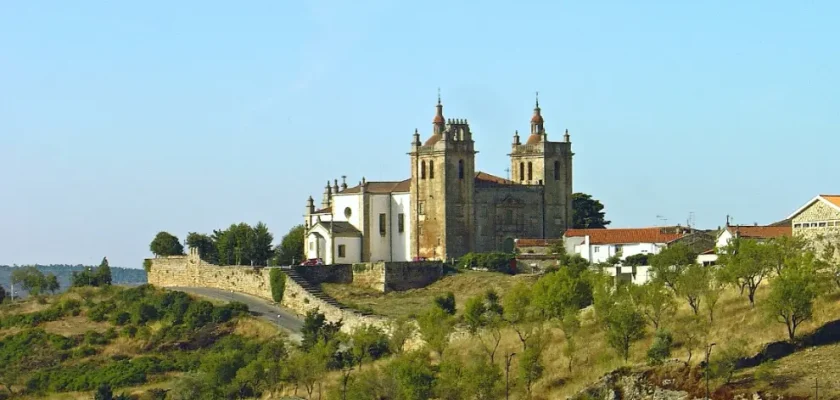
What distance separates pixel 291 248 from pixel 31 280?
22682 millimetres

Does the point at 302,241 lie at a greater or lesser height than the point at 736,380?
greater

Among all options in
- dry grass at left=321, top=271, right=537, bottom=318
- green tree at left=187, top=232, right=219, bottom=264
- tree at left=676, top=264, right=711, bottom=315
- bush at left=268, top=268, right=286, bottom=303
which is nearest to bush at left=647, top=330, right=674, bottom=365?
tree at left=676, top=264, right=711, bottom=315

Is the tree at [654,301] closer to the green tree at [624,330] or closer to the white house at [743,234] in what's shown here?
the green tree at [624,330]

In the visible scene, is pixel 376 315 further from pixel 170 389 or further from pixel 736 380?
pixel 736 380

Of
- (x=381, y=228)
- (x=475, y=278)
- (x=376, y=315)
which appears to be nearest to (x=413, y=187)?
(x=381, y=228)

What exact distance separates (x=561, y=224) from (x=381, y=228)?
9582mm

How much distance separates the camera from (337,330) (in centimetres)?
6906

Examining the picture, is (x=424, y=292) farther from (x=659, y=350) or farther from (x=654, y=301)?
(x=659, y=350)

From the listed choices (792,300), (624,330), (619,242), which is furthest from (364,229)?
(792,300)

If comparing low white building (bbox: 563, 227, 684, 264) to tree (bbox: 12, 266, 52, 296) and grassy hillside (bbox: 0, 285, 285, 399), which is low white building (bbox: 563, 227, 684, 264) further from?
tree (bbox: 12, 266, 52, 296)

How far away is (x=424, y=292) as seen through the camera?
77.1m

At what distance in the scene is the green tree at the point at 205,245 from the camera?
87875 mm

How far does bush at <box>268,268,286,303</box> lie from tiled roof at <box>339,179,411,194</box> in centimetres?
821

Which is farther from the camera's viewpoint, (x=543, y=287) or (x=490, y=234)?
(x=490, y=234)
